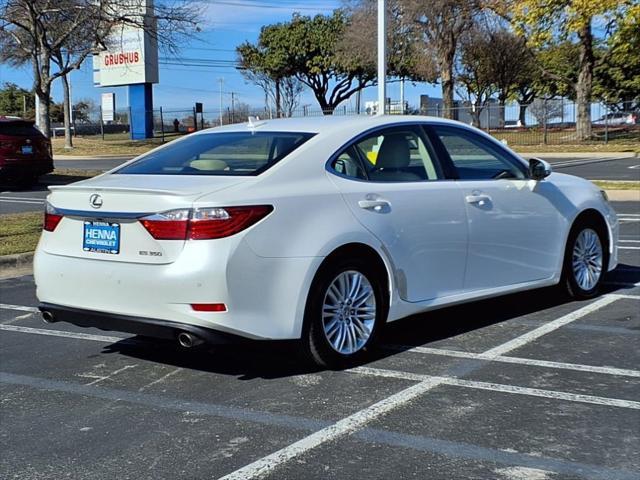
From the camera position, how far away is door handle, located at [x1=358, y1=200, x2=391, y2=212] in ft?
16.8

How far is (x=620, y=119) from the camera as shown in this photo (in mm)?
44219

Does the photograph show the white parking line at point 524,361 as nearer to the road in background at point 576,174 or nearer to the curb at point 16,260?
the curb at point 16,260

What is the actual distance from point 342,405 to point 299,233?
1.04m

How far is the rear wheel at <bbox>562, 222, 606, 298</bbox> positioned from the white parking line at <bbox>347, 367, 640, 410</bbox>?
239 cm

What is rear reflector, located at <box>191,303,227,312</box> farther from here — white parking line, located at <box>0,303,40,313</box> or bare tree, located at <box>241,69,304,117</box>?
bare tree, located at <box>241,69,304,117</box>

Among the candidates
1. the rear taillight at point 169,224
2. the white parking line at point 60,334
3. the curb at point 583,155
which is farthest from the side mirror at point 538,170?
the curb at point 583,155

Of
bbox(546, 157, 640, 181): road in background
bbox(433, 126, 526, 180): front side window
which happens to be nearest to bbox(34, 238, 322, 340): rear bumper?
bbox(433, 126, 526, 180): front side window

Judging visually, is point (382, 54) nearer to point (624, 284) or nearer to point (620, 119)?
point (624, 284)

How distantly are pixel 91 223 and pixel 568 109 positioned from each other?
41.5 meters

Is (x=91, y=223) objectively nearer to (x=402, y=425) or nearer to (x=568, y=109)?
(x=402, y=425)

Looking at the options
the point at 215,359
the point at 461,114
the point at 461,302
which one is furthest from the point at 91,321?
the point at 461,114

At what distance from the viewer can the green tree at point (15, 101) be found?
76125mm

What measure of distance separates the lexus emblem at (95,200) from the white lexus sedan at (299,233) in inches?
0.5

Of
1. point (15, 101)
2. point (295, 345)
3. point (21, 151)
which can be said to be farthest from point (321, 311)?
point (15, 101)
